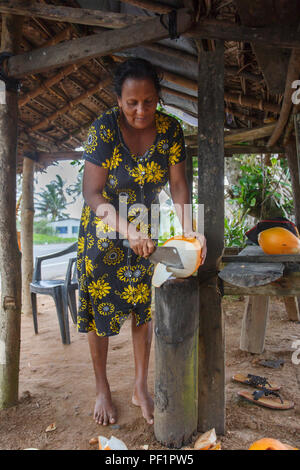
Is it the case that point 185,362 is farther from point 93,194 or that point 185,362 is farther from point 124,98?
point 124,98

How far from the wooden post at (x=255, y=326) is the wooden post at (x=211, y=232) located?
1.38 m

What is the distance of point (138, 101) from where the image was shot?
1837mm

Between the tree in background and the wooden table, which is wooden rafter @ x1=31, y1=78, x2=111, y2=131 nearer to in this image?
the wooden table

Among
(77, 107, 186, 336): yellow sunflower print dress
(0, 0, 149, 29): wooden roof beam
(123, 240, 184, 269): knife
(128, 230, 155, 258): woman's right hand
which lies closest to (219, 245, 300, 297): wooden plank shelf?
(123, 240, 184, 269): knife

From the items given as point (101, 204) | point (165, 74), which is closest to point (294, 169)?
point (165, 74)

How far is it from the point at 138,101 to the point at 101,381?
167 centimetres

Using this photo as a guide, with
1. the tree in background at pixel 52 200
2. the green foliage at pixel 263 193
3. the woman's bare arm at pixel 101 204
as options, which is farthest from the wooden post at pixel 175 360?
the tree in background at pixel 52 200

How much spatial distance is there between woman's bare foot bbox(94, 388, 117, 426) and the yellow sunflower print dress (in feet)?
1.37

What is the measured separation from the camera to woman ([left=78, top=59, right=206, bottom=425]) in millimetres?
1889

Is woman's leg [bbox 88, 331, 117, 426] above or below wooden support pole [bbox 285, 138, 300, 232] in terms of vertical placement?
below

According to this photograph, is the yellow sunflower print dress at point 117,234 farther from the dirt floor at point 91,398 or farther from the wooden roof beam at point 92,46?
the dirt floor at point 91,398

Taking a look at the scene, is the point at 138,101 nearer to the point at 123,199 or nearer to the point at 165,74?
the point at 123,199

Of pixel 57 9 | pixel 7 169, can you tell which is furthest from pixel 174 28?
pixel 7 169

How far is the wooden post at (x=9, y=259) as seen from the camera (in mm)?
2232
